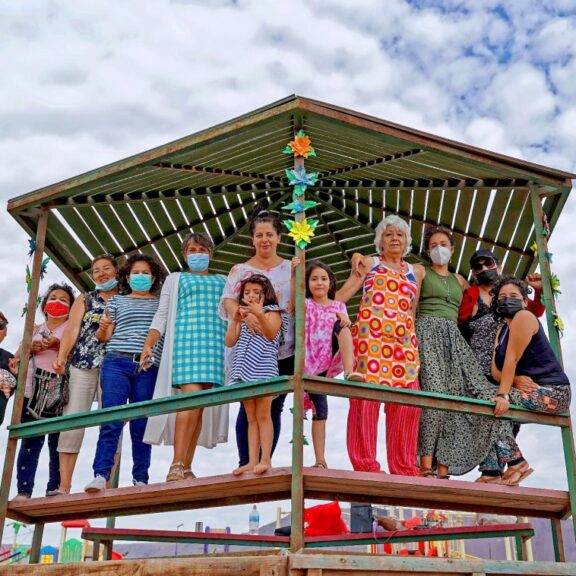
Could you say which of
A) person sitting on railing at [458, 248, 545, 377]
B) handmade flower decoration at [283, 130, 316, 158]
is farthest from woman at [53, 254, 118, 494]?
person sitting on railing at [458, 248, 545, 377]

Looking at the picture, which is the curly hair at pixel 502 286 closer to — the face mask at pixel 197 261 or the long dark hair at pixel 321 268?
the long dark hair at pixel 321 268

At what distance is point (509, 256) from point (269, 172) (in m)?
3.30

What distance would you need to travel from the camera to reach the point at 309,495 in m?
6.76

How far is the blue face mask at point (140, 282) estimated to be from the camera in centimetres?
753

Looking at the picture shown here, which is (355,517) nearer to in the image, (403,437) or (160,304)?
(403,437)

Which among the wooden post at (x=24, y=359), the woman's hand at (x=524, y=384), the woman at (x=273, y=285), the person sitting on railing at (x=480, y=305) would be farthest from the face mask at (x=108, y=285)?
the woman's hand at (x=524, y=384)

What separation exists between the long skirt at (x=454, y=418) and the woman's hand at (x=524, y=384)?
22 cm

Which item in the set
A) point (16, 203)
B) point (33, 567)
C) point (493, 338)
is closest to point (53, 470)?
point (33, 567)

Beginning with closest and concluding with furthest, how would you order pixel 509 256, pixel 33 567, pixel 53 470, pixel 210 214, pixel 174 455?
1. pixel 33 567
2. pixel 174 455
3. pixel 53 470
4. pixel 509 256
5. pixel 210 214

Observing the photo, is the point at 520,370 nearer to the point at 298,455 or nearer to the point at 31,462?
the point at 298,455

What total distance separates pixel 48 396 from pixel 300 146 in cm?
362

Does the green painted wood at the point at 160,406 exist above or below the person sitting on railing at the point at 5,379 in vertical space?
below

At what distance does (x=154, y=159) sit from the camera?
7230mm

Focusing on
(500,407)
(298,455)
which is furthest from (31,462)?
(500,407)
